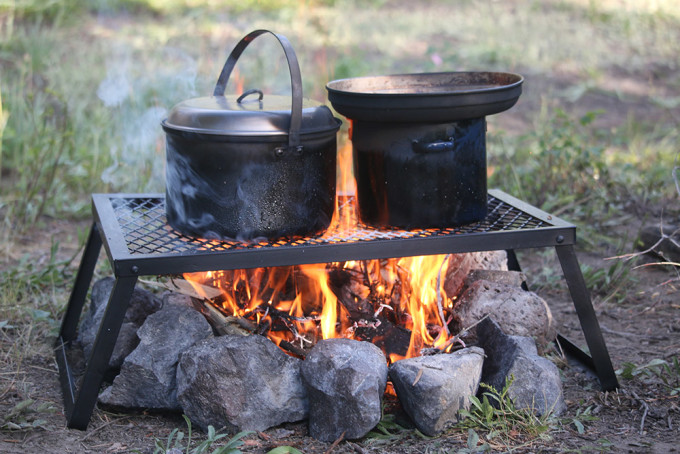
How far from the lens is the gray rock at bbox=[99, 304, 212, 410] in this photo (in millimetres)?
2533

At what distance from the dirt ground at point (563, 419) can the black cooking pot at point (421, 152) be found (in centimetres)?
77

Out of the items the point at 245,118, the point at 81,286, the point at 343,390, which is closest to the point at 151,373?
the point at 343,390

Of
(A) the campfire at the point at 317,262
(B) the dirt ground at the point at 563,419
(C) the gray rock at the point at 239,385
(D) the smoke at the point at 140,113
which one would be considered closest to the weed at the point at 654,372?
(B) the dirt ground at the point at 563,419

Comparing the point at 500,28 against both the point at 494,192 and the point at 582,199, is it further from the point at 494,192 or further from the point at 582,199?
the point at 494,192

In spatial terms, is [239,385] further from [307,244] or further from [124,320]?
[124,320]

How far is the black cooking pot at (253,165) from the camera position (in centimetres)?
238

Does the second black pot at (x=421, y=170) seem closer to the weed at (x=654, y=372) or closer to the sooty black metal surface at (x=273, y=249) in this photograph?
the sooty black metal surface at (x=273, y=249)

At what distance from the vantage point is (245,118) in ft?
7.83

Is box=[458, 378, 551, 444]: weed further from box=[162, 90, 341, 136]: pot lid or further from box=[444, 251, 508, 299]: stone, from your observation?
box=[162, 90, 341, 136]: pot lid

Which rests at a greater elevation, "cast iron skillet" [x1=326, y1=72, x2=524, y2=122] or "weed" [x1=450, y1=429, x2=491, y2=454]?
"cast iron skillet" [x1=326, y1=72, x2=524, y2=122]

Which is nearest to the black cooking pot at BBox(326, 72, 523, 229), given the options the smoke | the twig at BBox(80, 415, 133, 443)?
the twig at BBox(80, 415, 133, 443)

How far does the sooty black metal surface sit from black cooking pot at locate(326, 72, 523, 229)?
0.08 meters

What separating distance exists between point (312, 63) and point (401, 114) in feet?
15.9

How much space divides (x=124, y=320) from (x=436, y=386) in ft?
4.43
